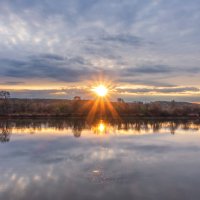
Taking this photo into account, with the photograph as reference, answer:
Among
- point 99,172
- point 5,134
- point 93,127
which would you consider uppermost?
point 93,127

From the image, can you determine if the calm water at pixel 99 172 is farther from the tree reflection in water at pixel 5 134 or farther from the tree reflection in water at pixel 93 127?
the tree reflection in water at pixel 93 127

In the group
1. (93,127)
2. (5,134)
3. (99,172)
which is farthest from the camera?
(93,127)

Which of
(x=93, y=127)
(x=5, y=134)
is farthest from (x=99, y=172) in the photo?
(x=93, y=127)

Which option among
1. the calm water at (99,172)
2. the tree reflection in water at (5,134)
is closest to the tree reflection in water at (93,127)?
the tree reflection in water at (5,134)

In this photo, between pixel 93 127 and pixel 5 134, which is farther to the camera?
pixel 93 127

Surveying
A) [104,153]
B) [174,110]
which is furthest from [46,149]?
[174,110]

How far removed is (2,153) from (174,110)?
4641 centimetres

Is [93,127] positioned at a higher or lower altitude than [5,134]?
higher

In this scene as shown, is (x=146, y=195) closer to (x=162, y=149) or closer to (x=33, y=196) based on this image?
(x=33, y=196)

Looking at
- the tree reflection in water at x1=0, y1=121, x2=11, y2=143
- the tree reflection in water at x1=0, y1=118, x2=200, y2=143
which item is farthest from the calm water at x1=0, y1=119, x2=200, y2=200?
the tree reflection in water at x1=0, y1=118, x2=200, y2=143

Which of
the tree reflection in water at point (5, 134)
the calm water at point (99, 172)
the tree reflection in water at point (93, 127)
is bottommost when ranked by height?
the calm water at point (99, 172)

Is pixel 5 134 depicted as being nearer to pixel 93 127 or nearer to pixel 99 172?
pixel 93 127

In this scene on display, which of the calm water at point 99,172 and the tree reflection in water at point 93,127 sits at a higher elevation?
the tree reflection in water at point 93,127

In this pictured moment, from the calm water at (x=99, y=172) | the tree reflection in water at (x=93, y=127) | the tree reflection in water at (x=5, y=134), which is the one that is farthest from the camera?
the tree reflection in water at (x=93, y=127)
